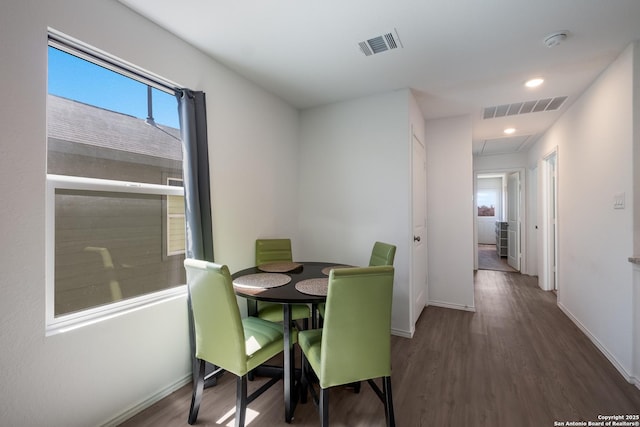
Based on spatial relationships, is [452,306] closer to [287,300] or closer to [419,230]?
[419,230]

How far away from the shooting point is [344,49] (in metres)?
2.19

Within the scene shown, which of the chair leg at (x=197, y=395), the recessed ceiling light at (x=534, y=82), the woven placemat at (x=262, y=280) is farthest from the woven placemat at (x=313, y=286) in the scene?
the recessed ceiling light at (x=534, y=82)

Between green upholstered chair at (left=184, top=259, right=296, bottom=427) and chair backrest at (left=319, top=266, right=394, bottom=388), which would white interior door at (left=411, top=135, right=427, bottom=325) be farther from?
green upholstered chair at (left=184, top=259, right=296, bottom=427)

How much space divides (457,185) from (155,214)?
11.5ft

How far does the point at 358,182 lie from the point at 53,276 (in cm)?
263

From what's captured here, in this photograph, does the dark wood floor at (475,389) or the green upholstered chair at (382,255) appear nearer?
the dark wood floor at (475,389)

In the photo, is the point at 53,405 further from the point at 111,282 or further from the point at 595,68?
the point at 595,68

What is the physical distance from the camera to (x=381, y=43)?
2109mm

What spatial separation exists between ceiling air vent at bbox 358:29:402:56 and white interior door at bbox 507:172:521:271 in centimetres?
506

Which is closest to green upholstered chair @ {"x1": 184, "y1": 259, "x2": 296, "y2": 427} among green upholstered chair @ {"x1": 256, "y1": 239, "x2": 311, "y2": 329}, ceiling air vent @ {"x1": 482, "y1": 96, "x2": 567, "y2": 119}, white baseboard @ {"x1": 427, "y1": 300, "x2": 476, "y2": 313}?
green upholstered chair @ {"x1": 256, "y1": 239, "x2": 311, "y2": 329}

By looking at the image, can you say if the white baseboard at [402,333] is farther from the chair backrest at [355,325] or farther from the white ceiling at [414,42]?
the white ceiling at [414,42]

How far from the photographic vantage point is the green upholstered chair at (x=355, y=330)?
4.64 feet

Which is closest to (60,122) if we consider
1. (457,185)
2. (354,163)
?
(354,163)

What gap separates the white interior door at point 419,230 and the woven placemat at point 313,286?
55.0 inches
